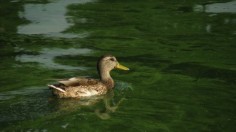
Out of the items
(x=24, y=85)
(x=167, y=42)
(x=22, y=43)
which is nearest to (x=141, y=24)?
(x=167, y=42)

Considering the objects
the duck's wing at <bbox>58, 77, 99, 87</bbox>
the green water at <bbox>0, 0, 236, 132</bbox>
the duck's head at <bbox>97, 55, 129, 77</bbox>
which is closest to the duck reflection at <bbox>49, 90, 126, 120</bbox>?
the green water at <bbox>0, 0, 236, 132</bbox>

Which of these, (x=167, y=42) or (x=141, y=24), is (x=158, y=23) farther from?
(x=167, y=42)

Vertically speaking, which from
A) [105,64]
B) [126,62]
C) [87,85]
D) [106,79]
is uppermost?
[105,64]

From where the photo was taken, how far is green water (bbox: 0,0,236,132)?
35.5ft

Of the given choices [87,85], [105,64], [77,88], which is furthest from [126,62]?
[77,88]

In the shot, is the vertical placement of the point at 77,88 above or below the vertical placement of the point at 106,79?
above

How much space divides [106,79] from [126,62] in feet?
6.54

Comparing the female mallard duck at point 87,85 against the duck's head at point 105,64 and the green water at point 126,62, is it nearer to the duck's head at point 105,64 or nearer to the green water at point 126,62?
the duck's head at point 105,64

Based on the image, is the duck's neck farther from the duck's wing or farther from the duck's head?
the duck's wing

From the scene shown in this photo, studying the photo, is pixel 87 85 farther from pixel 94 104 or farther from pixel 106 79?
pixel 106 79

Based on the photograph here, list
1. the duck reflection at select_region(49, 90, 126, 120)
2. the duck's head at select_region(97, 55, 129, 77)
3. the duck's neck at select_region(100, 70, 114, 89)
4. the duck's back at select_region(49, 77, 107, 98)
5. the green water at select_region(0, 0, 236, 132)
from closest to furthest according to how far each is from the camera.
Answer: the green water at select_region(0, 0, 236, 132), the duck reflection at select_region(49, 90, 126, 120), the duck's back at select_region(49, 77, 107, 98), the duck's neck at select_region(100, 70, 114, 89), the duck's head at select_region(97, 55, 129, 77)

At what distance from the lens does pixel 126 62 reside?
14945 mm

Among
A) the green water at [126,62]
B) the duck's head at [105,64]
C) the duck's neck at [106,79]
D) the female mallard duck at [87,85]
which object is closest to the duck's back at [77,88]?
the female mallard duck at [87,85]

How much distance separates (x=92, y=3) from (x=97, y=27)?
11.3ft
